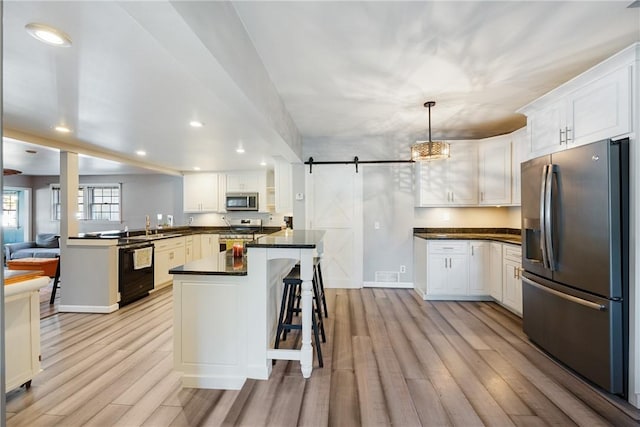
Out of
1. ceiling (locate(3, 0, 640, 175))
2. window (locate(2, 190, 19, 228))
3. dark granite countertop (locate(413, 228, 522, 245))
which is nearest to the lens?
ceiling (locate(3, 0, 640, 175))

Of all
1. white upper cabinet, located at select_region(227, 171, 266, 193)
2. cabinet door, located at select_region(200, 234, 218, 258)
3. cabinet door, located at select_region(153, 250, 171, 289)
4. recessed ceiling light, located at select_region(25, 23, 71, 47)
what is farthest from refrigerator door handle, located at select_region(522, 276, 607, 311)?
cabinet door, located at select_region(200, 234, 218, 258)

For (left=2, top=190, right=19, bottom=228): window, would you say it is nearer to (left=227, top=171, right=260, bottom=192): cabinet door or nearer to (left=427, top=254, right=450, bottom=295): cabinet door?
(left=227, top=171, right=260, bottom=192): cabinet door

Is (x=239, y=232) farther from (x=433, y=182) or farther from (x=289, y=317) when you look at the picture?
(x=433, y=182)

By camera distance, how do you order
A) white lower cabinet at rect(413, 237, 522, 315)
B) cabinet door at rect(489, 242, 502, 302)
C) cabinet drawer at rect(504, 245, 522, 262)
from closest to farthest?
cabinet drawer at rect(504, 245, 522, 262) → cabinet door at rect(489, 242, 502, 302) → white lower cabinet at rect(413, 237, 522, 315)

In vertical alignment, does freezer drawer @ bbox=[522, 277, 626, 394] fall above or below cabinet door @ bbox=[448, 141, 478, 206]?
below

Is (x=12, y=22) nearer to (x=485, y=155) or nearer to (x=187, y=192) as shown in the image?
(x=485, y=155)

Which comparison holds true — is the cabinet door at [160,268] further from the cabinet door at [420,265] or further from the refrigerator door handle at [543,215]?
the refrigerator door handle at [543,215]

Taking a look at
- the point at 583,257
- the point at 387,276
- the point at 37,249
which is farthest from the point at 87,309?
the point at 583,257

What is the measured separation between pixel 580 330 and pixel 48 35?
4.12 meters

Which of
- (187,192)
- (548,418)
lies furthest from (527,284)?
(187,192)

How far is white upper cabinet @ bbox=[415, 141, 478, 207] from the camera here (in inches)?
179

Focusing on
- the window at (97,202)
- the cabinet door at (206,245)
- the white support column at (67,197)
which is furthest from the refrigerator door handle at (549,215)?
the window at (97,202)

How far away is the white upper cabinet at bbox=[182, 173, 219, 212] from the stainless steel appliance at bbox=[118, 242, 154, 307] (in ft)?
7.07

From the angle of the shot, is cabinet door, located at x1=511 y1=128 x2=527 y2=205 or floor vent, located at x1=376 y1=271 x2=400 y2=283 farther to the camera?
floor vent, located at x1=376 y1=271 x2=400 y2=283
